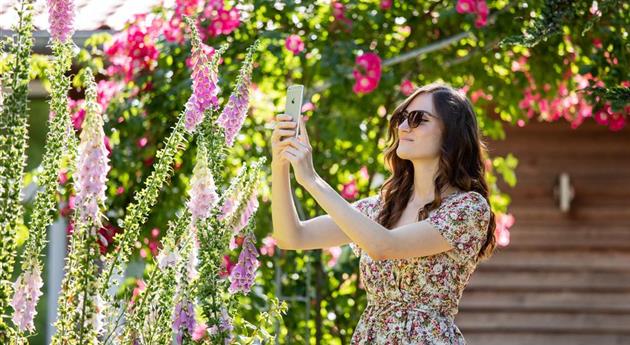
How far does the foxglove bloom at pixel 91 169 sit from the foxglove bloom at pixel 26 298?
271 millimetres

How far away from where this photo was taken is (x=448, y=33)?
16.1ft

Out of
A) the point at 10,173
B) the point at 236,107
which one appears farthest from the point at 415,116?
the point at 10,173

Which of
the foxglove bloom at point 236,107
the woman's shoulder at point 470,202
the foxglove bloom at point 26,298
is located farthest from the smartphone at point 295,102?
the foxglove bloom at point 26,298

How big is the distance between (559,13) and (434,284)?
1227 mm

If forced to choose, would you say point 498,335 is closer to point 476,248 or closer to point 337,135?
point 337,135

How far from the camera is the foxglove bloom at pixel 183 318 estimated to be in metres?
2.34

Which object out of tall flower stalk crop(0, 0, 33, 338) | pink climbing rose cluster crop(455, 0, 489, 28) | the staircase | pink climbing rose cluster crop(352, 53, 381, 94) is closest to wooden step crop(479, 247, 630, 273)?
the staircase

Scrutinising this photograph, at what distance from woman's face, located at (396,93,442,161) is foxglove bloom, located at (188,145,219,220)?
651mm

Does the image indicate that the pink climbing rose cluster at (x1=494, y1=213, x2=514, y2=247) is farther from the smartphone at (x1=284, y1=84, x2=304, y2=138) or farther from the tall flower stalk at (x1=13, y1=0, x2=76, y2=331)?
the tall flower stalk at (x1=13, y1=0, x2=76, y2=331)

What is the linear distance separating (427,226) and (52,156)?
0.85m

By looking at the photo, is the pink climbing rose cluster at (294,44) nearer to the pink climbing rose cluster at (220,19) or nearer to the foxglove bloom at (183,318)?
the pink climbing rose cluster at (220,19)

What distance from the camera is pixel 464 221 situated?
108 inches

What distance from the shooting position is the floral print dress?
2725mm

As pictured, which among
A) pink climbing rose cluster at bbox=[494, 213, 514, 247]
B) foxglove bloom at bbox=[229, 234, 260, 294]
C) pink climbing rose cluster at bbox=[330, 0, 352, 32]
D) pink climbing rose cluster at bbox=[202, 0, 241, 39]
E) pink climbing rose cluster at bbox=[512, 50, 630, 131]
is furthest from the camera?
pink climbing rose cluster at bbox=[494, 213, 514, 247]
